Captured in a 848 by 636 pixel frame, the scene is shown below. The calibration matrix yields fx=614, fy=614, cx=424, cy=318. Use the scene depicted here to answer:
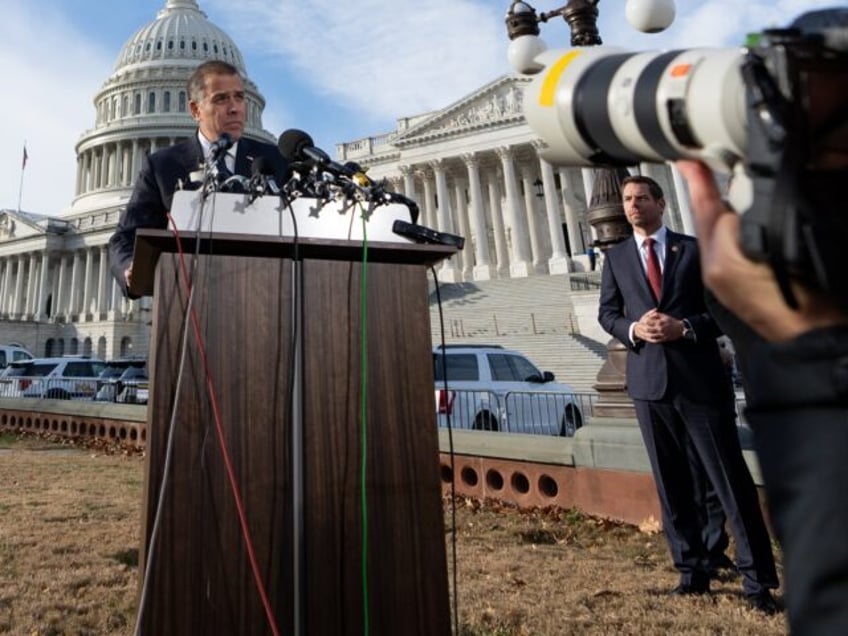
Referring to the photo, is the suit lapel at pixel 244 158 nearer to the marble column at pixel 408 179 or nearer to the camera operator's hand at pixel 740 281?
the camera operator's hand at pixel 740 281

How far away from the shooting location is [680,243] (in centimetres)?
417

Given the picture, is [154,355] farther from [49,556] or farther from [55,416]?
[55,416]

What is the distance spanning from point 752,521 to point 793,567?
9.95ft

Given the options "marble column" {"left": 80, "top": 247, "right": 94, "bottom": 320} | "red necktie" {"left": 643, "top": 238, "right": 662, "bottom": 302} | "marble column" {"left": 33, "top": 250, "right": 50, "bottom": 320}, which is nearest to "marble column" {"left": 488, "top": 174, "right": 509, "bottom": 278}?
"red necktie" {"left": 643, "top": 238, "right": 662, "bottom": 302}

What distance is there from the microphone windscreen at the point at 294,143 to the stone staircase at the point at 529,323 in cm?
2001

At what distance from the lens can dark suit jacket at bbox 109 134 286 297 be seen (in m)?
3.27

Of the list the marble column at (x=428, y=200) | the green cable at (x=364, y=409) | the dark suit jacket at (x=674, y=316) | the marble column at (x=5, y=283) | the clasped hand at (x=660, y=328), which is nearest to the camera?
the green cable at (x=364, y=409)

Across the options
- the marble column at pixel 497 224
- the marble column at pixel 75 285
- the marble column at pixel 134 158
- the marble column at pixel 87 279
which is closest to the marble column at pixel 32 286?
the marble column at pixel 75 285

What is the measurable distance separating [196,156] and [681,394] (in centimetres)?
326

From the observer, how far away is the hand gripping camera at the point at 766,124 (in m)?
1.01

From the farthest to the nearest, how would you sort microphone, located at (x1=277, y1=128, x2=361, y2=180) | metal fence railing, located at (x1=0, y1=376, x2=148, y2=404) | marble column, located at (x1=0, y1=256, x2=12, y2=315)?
marble column, located at (x1=0, y1=256, x2=12, y2=315)
metal fence railing, located at (x1=0, y1=376, x2=148, y2=404)
microphone, located at (x1=277, y1=128, x2=361, y2=180)

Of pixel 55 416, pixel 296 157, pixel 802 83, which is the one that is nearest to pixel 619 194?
pixel 296 157

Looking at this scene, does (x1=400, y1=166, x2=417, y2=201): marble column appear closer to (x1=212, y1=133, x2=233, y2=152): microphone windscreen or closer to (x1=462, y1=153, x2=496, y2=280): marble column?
(x1=462, y1=153, x2=496, y2=280): marble column

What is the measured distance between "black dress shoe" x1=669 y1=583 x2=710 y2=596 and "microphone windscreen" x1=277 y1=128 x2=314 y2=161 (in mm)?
3383
